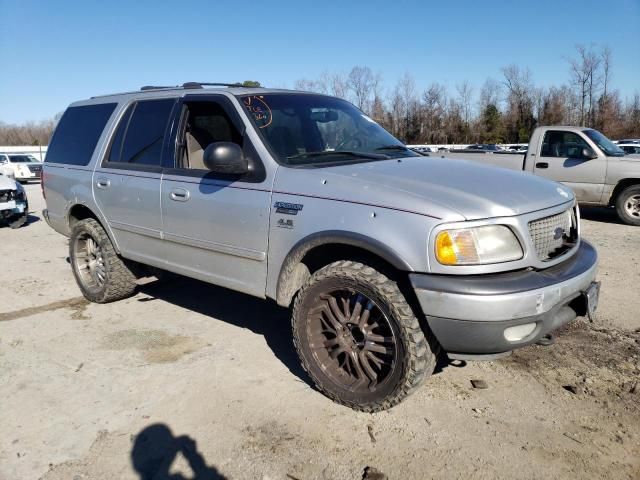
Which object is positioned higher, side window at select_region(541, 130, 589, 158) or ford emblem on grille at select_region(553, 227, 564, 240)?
side window at select_region(541, 130, 589, 158)

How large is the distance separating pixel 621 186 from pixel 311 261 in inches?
339

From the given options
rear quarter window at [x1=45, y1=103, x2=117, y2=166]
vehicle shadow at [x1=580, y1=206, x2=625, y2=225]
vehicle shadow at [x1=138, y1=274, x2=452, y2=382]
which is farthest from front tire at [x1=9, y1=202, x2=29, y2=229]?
vehicle shadow at [x1=580, y1=206, x2=625, y2=225]

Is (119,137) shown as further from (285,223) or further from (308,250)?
(308,250)

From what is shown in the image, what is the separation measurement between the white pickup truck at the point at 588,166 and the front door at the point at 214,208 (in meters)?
6.96

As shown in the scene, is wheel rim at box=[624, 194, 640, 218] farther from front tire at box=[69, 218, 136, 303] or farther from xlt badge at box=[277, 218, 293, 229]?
front tire at box=[69, 218, 136, 303]

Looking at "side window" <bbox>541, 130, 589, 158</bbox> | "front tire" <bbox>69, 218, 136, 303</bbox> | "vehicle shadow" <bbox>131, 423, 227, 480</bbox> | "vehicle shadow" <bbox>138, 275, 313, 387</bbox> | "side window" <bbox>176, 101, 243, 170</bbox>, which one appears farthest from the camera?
"side window" <bbox>541, 130, 589, 158</bbox>

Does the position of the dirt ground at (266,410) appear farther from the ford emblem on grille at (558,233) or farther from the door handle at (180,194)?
the door handle at (180,194)

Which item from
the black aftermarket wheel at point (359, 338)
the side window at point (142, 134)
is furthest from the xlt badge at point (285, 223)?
the side window at point (142, 134)

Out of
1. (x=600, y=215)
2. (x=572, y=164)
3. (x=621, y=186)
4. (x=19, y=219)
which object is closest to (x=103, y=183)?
(x=19, y=219)

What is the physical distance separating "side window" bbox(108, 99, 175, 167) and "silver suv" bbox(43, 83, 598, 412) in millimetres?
17

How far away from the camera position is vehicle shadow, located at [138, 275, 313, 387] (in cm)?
420

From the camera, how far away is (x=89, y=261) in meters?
5.49

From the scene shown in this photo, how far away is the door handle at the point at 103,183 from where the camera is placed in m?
4.79

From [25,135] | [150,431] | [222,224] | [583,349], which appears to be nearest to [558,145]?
[583,349]
